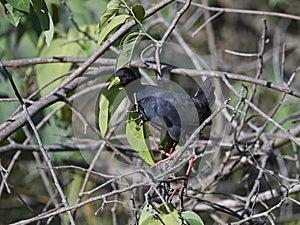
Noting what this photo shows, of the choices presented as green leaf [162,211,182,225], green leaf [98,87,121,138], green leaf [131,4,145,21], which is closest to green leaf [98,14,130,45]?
Result: green leaf [131,4,145,21]

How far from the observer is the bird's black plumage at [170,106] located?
124cm

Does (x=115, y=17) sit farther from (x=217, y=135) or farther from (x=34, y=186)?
(x=34, y=186)

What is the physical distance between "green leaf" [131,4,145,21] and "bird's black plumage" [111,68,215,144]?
12 cm

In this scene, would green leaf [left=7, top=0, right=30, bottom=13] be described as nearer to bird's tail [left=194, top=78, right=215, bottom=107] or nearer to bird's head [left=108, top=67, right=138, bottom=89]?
bird's head [left=108, top=67, right=138, bottom=89]

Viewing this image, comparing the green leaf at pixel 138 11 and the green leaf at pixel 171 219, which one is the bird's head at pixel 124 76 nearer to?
the green leaf at pixel 138 11

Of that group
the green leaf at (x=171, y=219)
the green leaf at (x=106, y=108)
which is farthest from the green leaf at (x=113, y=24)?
the green leaf at (x=171, y=219)

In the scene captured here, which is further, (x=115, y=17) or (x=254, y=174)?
(x=254, y=174)

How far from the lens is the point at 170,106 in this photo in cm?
126

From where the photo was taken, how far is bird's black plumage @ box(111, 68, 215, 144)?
1241mm

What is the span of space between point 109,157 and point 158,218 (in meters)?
1.01

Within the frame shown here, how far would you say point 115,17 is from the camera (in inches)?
49.0

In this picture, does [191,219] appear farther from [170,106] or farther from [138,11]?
[138,11]

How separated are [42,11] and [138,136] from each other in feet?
1.08

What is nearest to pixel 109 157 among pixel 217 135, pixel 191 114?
pixel 217 135
